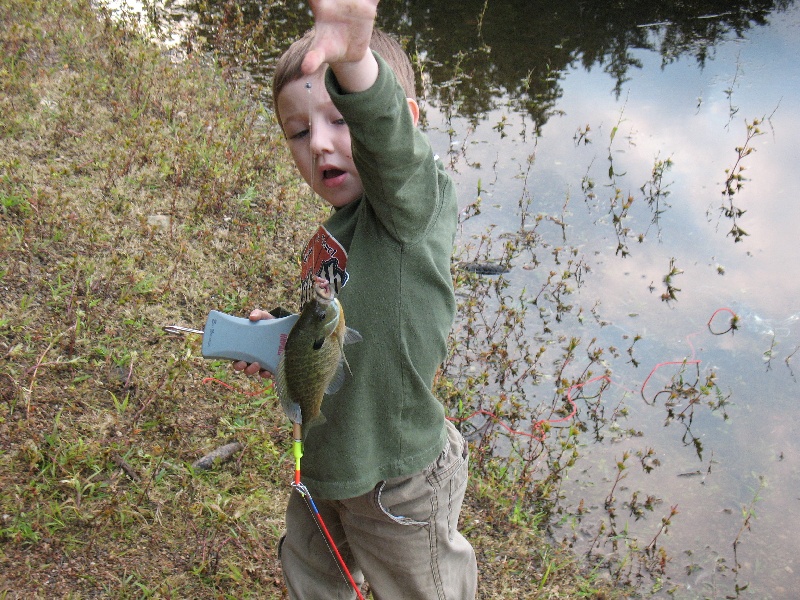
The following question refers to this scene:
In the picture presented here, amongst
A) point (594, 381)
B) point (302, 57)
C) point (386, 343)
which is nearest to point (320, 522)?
point (386, 343)

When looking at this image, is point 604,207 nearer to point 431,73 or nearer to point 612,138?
point 612,138

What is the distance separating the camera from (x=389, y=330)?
2137 mm

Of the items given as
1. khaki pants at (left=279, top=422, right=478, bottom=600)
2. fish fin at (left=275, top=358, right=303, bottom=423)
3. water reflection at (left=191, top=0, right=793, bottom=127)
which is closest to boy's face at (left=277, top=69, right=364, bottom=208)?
fish fin at (left=275, top=358, right=303, bottom=423)

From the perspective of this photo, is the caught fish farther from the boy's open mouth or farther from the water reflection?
the water reflection

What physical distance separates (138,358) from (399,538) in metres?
1.83

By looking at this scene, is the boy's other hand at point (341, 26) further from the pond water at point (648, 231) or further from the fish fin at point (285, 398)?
the pond water at point (648, 231)

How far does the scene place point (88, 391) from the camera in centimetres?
342

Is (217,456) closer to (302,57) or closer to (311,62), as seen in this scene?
(302,57)

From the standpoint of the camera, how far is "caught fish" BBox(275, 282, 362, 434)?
5.67 feet

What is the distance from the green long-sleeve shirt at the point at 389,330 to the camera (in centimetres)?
207

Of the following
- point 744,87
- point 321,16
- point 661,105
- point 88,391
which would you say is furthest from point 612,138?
point 321,16

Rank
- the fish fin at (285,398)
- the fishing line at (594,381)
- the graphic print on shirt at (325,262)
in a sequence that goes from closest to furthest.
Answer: the fish fin at (285,398)
the graphic print on shirt at (325,262)
the fishing line at (594,381)

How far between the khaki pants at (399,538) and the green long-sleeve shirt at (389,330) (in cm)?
9

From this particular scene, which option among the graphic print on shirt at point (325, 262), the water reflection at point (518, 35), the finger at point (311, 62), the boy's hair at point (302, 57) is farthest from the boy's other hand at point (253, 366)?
the water reflection at point (518, 35)
